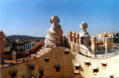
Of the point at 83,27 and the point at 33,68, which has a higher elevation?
the point at 83,27

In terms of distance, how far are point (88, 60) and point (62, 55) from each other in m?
2.34

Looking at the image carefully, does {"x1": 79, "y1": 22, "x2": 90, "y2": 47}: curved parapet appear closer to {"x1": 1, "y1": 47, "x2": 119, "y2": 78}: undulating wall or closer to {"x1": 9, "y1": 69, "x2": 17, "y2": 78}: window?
{"x1": 1, "y1": 47, "x2": 119, "y2": 78}: undulating wall

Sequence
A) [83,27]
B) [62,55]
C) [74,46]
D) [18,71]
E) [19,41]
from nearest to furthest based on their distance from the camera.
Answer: [18,71] < [62,55] < [74,46] < [19,41] < [83,27]

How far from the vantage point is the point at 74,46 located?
10.1 m

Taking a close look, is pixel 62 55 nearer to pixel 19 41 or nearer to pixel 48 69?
pixel 48 69

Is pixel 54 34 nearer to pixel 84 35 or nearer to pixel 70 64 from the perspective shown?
pixel 70 64

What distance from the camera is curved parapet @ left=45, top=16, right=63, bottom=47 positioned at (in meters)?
9.14

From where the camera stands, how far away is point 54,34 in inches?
361

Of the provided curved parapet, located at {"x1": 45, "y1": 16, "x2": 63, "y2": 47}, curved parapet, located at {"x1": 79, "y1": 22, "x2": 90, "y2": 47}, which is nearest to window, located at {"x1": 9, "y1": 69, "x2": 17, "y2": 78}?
curved parapet, located at {"x1": 45, "y1": 16, "x2": 63, "y2": 47}

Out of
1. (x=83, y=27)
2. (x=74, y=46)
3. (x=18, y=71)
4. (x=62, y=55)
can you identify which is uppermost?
(x=83, y=27)

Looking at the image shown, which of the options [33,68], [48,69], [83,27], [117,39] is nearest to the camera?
[33,68]

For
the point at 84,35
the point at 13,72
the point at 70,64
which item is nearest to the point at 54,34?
the point at 70,64

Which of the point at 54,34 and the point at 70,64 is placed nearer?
the point at 70,64

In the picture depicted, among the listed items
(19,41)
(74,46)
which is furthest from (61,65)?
(19,41)
